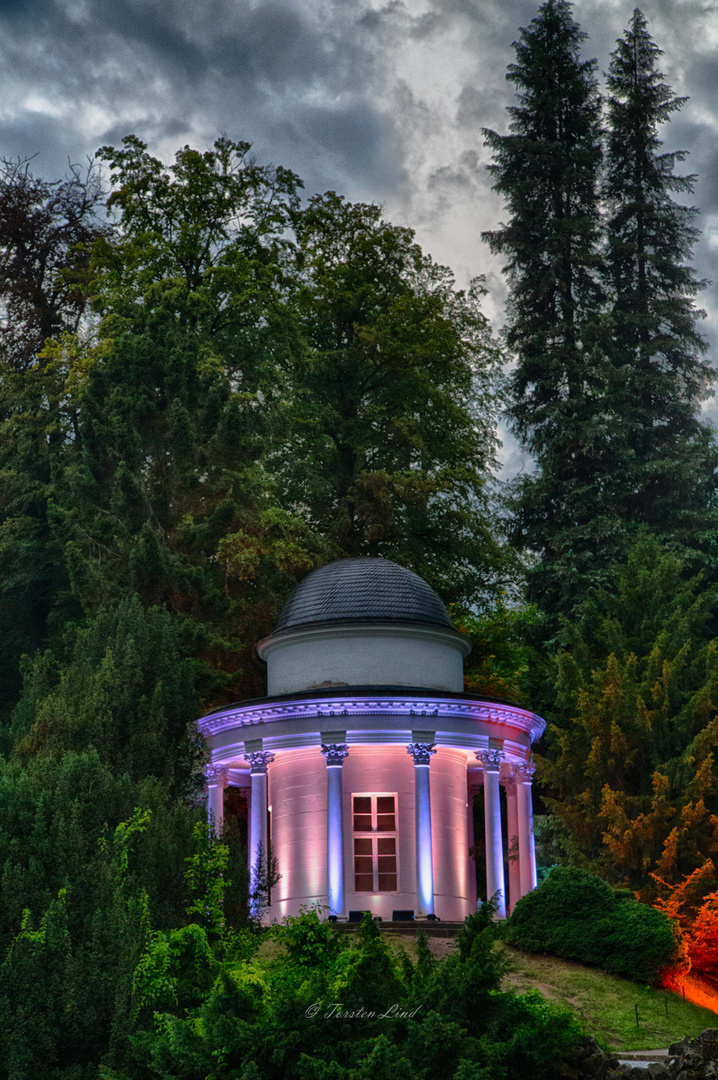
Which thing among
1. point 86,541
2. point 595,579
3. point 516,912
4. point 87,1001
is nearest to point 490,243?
point 595,579

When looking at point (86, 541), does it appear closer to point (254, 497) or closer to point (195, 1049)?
point (254, 497)

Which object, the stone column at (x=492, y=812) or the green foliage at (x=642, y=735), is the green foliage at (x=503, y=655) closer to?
the green foliage at (x=642, y=735)

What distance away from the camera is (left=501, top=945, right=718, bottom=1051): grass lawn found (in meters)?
20.6

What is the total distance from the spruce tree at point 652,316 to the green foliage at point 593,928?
1791 centimetres

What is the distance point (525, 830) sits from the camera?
30531mm

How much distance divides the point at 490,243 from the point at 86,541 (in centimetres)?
2268

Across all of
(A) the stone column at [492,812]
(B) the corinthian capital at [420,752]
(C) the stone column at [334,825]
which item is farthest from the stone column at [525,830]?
(C) the stone column at [334,825]

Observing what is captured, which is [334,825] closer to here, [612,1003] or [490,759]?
[490,759]

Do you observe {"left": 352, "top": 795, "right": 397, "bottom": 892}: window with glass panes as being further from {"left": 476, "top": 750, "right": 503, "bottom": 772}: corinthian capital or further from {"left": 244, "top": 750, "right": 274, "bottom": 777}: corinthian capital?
{"left": 476, "top": 750, "right": 503, "bottom": 772}: corinthian capital

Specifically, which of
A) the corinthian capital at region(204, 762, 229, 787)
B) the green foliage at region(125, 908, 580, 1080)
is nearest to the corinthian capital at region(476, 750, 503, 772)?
the corinthian capital at region(204, 762, 229, 787)

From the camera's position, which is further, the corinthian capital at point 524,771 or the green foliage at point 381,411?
the green foliage at point 381,411

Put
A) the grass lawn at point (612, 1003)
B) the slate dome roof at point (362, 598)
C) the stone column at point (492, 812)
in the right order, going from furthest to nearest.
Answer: the slate dome roof at point (362, 598) → the stone column at point (492, 812) → the grass lawn at point (612, 1003)

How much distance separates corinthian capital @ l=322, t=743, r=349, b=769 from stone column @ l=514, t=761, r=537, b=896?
5.31 metres

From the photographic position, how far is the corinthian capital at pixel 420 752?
27.5 meters
